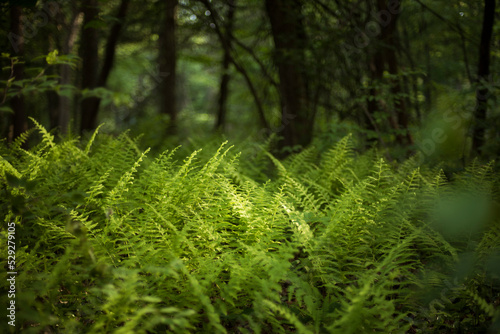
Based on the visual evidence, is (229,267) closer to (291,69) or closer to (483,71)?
(291,69)

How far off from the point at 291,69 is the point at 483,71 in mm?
2700

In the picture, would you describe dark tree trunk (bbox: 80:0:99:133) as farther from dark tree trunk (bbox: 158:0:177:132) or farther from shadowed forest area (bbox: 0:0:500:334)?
dark tree trunk (bbox: 158:0:177:132)

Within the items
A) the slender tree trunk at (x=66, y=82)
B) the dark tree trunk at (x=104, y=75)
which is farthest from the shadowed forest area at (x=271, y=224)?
the slender tree trunk at (x=66, y=82)

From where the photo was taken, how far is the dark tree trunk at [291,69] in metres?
5.08

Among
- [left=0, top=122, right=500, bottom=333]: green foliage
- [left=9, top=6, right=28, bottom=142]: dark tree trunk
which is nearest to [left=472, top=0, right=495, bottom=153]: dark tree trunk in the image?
[left=0, top=122, right=500, bottom=333]: green foliage

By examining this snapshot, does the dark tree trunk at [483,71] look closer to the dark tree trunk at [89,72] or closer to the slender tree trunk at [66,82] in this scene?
the dark tree trunk at [89,72]

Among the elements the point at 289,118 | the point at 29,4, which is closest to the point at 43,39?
the point at 29,4

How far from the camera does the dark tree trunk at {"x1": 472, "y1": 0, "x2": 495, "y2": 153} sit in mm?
3998

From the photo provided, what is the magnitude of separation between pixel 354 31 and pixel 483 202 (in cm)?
396

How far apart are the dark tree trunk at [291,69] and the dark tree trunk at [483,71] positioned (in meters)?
2.34

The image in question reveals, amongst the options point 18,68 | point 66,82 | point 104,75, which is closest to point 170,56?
point 104,75

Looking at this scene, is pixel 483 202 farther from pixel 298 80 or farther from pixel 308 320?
pixel 298 80

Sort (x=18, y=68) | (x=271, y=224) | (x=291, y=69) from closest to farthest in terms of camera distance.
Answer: (x=271, y=224) → (x=18, y=68) → (x=291, y=69)

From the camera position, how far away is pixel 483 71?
421cm
